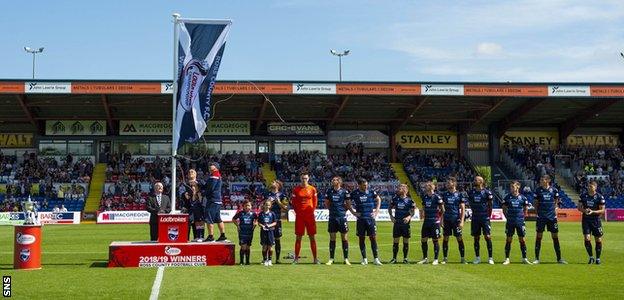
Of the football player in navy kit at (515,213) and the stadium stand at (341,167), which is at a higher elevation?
the stadium stand at (341,167)

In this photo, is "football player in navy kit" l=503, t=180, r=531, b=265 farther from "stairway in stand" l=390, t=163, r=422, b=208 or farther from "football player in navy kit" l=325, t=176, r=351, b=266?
"stairway in stand" l=390, t=163, r=422, b=208

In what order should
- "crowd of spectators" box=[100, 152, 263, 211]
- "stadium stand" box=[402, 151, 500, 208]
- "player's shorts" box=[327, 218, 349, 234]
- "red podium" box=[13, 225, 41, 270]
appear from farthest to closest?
"stadium stand" box=[402, 151, 500, 208] → "crowd of spectators" box=[100, 152, 263, 211] → "player's shorts" box=[327, 218, 349, 234] → "red podium" box=[13, 225, 41, 270]

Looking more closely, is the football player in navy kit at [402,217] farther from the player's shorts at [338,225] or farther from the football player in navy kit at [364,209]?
the player's shorts at [338,225]

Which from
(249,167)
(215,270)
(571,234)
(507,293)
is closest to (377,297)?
(507,293)

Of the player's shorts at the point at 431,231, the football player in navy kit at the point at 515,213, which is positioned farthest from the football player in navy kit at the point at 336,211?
the football player in navy kit at the point at 515,213

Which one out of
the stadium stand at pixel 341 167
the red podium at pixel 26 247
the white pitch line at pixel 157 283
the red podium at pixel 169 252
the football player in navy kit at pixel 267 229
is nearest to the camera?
the white pitch line at pixel 157 283

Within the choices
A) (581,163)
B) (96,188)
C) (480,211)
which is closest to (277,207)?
(480,211)

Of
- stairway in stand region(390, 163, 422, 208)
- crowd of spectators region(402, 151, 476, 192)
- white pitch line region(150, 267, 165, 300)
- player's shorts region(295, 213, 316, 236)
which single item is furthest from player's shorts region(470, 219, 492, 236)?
crowd of spectators region(402, 151, 476, 192)

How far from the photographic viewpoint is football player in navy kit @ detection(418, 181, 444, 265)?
52.4 ft

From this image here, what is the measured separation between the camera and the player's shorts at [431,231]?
16000 mm

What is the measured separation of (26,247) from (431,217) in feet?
29.7

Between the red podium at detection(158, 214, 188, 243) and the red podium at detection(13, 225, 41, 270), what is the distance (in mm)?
2583

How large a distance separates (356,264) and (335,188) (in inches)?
71.8

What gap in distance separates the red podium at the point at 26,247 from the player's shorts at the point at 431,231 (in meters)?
8.65
